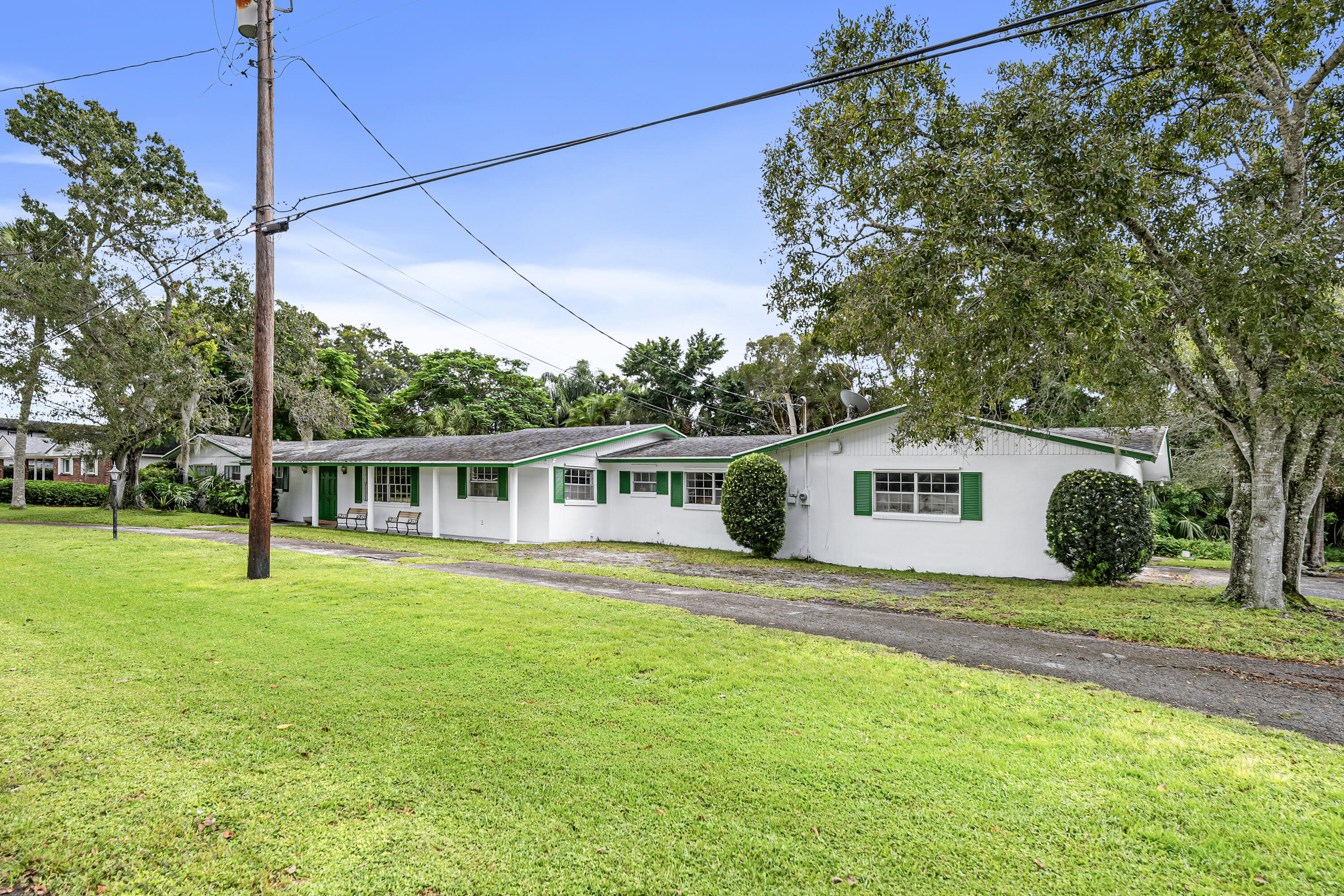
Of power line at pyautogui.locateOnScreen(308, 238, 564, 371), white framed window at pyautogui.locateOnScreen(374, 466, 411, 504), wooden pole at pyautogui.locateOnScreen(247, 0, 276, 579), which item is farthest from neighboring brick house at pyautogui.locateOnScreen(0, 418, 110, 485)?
wooden pole at pyautogui.locateOnScreen(247, 0, 276, 579)

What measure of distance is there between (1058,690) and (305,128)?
535 inches

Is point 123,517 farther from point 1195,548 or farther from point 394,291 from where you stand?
point 1195,548

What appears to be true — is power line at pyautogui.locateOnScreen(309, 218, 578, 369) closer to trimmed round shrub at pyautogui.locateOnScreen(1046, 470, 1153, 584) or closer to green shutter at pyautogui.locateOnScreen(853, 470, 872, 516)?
green shutter at pyautogui.locateOnScreen(853, 470, 872, 516)

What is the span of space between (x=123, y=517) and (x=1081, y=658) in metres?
28.2

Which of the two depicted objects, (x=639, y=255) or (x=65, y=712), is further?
(x=639, y=255)

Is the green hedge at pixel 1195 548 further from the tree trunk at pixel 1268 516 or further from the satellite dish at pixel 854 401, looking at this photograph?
the tree trunk at pixel 1268 516

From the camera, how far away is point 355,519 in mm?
22531

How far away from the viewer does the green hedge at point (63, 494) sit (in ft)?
106

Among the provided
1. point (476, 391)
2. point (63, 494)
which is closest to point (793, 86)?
point (476, 391)

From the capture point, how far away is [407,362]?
166 ft

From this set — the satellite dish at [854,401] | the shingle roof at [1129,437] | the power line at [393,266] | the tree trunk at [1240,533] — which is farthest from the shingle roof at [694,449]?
the tree trunk at [1240,533]

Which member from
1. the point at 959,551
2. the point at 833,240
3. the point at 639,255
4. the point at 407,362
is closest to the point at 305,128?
the point at 833,240

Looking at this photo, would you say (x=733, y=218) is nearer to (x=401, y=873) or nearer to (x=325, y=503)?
(x=401, y=873)

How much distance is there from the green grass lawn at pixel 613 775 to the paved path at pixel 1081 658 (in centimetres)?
60
